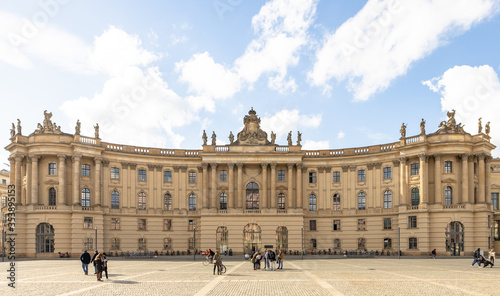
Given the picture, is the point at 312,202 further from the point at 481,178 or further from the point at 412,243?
the point at 481,178

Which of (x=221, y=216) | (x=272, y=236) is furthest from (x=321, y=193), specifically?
(x=221, y=216)

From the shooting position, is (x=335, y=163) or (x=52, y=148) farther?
(x=335, y=163)

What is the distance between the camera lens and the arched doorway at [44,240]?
72688mm

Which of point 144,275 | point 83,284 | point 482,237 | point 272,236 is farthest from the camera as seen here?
point 272,236

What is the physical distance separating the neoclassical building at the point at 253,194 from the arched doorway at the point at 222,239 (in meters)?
0.16

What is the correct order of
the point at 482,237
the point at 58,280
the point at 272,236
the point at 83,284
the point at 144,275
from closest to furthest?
the point at 83,284, the point at 58,280, the point at 144,275, the point at 482,237, the point at 272,236

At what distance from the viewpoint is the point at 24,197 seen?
75688 millimetres

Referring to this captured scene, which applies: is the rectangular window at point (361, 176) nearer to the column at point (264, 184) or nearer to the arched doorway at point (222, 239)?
the column at point (264, 184)

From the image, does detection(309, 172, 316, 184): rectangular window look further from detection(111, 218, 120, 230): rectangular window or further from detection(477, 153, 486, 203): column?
detection(111, 218, 120, 230): rectangular window

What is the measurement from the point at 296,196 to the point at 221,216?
486 inches

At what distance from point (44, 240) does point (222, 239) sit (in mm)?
25887

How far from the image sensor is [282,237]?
8131 centimetres

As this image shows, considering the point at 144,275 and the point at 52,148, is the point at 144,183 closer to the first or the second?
the point at 52,148

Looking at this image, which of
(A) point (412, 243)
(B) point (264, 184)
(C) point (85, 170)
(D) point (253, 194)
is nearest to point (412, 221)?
(A) point (412, 243)
